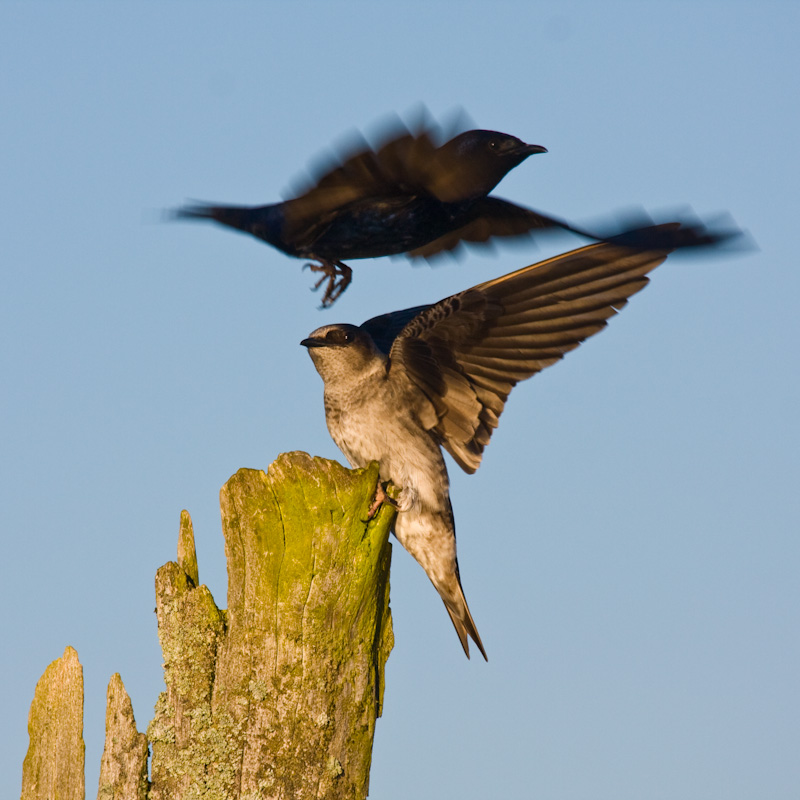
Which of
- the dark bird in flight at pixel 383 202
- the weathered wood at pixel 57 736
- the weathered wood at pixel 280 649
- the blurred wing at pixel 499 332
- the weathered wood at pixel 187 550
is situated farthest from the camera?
the blurred wing at pixel 499 332

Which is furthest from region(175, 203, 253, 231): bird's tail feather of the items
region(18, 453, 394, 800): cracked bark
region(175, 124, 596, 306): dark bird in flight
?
region(18, 453, 394, 800): cracked bark

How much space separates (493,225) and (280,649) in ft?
12.4

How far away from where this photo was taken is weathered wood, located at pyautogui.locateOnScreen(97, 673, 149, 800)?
175 inches

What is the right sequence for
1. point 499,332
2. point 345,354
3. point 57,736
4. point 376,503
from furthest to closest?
point 345,354, point 499,332, point 376,503, point 57,736

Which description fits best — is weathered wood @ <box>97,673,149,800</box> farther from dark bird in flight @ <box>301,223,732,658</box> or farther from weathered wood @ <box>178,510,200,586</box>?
dark bird in flight @ <box>301,223,732,658</box>

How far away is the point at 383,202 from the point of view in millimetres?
5422

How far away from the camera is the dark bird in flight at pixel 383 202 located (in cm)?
509

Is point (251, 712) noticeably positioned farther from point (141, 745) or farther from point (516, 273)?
point (516, 273)

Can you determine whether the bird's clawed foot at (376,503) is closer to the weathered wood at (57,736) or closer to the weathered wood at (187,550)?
the weathered wood at (187,550)

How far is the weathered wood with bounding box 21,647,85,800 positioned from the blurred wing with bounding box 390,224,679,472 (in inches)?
101

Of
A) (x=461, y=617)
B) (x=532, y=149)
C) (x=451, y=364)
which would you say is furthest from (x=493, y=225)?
(x=461, y=617)

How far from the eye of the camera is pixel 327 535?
4598 mm

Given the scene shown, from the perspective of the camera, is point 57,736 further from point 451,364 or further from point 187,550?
point 451,364

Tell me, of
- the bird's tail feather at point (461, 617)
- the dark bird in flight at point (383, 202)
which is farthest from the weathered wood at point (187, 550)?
the bird's tail feather at point (461, 617)
